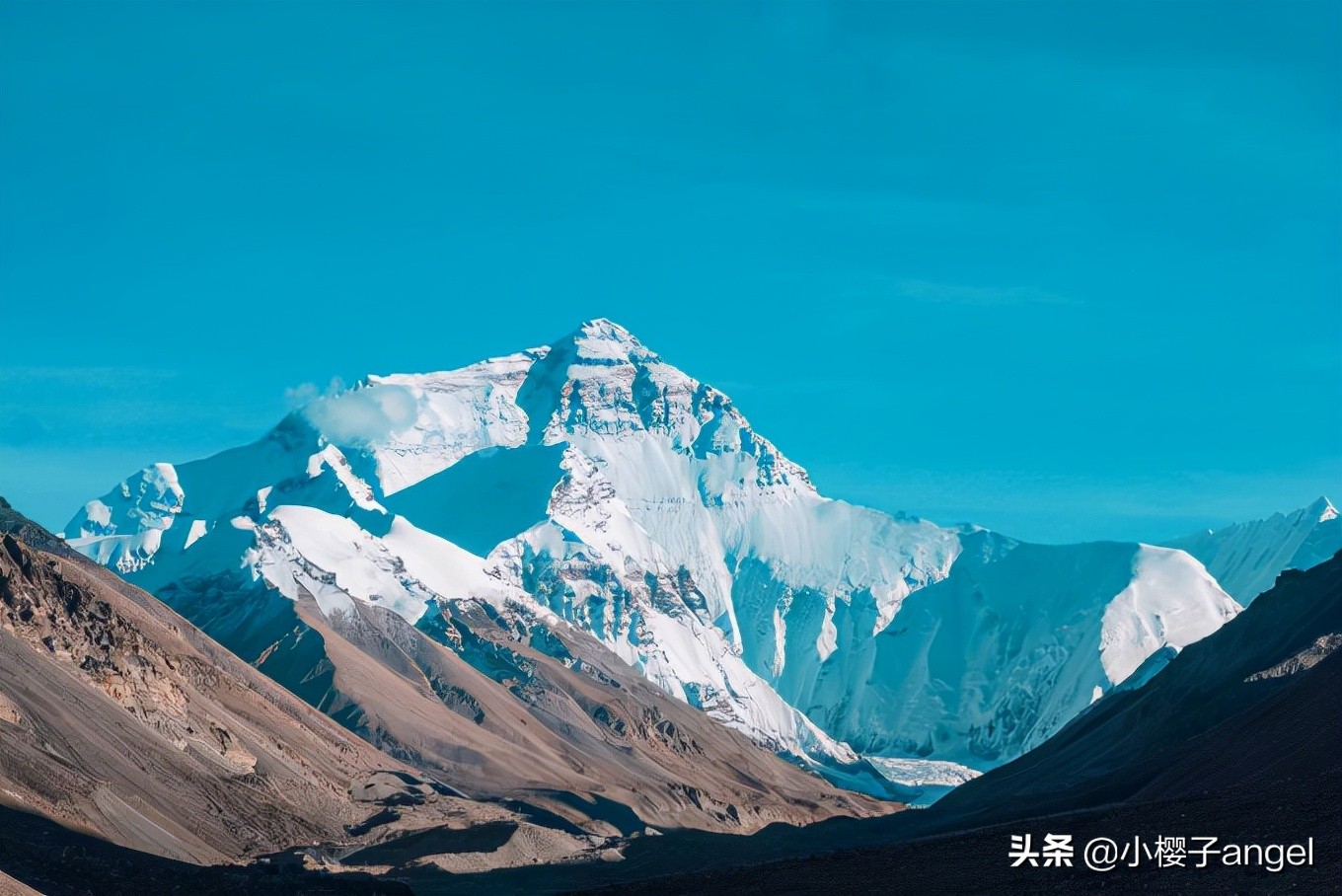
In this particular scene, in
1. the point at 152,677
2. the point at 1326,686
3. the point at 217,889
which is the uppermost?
the point at 1326,686

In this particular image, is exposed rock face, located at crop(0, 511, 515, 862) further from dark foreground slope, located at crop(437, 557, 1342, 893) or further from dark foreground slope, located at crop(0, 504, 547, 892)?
dark foreground slope, located at crop(437, 557, 1342, 893)

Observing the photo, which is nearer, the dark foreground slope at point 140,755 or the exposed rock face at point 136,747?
the dark foreground slope at point 140,755

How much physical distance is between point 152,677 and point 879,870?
9738 cm

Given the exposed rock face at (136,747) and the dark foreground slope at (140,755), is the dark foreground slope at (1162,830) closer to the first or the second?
the dark foreground slope at (140,755)

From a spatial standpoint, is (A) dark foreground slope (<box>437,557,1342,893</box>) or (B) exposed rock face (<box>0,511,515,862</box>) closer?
(A) dark foreground slope (<box>437,557,1342,893</box>)

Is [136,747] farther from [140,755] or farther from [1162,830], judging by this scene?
[1162,830]

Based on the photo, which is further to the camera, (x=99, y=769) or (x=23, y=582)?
(x=23, y=582)

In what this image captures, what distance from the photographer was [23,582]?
566ft

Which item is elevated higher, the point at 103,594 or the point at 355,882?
the point at 103,594

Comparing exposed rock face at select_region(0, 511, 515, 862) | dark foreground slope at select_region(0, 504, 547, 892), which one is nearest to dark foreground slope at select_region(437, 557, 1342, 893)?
dark foreground slope at select_region(0, 504, 547, 892)

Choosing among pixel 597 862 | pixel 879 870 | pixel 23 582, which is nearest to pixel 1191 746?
pixel 597 862

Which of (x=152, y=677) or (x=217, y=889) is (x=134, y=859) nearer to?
(x=217, y=889)

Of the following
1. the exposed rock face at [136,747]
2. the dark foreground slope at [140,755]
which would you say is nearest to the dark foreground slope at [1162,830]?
the dark foreground slope at [140,755]

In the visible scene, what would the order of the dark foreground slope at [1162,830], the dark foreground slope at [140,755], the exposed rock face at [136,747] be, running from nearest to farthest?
the dark foreground slope at [1162,830]
the dark foreground slope at [140,755]
the exposed rock face at [136,747]
